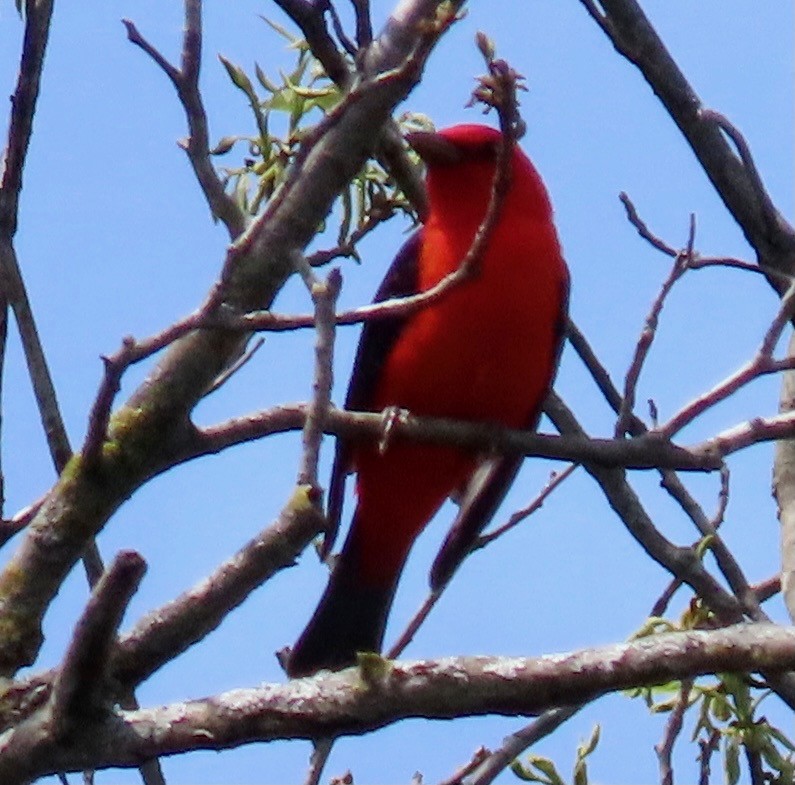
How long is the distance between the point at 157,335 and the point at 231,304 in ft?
1.62

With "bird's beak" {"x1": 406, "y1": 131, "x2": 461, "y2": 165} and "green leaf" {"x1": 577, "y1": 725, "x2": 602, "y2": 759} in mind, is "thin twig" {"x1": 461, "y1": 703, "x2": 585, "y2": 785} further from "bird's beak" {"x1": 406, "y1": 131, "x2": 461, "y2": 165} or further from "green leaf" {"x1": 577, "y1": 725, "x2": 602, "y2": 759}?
"bird's beak" {"x1": 406, "y1": 131, "x2": 461, "y2": 165}

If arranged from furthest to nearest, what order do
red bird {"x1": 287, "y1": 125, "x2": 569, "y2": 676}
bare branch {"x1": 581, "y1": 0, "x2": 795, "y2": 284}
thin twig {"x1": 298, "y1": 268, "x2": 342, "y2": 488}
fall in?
red bird {"x1": 287, "y1": 125, "x2": 569, "y2": 676} < bare branch {"x1": 581, "y1": 0, "x2": 795, "y2": 284} < thin twig {"x1": 298, "y1": 268, "x2": 342, "y2": 488}

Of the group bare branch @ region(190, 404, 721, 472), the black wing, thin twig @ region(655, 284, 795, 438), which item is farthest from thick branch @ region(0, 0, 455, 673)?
the black wing

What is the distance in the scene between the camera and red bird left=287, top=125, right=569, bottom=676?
4.36 metres

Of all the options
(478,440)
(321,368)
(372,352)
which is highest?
(372,352)

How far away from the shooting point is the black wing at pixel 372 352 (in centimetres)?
456

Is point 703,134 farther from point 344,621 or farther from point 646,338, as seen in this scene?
point 344,621

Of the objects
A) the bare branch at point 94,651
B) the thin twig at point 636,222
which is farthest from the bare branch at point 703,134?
the bare branch at point 94,651

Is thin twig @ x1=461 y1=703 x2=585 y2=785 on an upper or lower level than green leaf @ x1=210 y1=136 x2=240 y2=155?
lower

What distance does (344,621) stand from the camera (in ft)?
16.2

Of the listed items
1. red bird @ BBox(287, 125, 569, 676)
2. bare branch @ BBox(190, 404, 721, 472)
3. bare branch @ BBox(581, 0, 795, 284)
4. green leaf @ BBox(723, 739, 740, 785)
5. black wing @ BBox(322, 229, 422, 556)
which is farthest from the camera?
black wing @ BBox(322, 229, 422, 556)

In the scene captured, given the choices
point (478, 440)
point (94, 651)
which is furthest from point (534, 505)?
point (94, 651)

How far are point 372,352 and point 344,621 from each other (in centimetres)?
94

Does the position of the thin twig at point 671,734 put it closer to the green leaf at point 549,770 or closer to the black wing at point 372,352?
the green leaf at point 549,770
